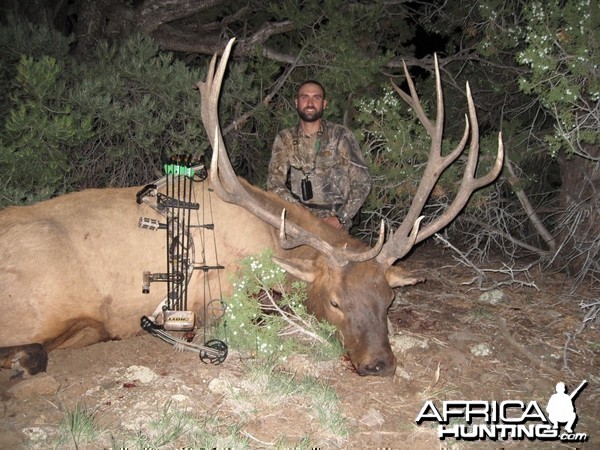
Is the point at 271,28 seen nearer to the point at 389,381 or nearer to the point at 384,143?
the point at 384,143

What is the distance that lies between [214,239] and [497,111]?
5415 mm

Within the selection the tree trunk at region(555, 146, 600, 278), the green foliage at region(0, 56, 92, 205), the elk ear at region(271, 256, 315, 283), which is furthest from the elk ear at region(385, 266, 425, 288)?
the green foliage at region(0, 56, 92, 205)

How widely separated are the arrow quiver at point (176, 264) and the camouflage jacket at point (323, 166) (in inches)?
74.2

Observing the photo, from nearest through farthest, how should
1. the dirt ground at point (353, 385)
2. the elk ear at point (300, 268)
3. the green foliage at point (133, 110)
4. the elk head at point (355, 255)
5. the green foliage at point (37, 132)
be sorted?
the dirt ground at point (353, 385), the elk head at point (355, 255), the elk ear at point (300, 268), the green foliage at point (37, 132), the green foliage at point (133, 110)

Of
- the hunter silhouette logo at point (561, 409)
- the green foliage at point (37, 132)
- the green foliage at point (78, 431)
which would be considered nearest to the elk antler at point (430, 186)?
the hunter silhouette logo at point (561, 409)

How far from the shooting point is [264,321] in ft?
13.4

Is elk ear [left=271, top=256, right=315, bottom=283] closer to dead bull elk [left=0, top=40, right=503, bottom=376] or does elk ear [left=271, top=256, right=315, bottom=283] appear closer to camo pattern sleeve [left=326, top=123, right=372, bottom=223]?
dead bull elk [left=0, top=40, right=503, bottom=376]

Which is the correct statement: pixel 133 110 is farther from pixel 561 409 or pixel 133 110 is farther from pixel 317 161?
pixel 561 409

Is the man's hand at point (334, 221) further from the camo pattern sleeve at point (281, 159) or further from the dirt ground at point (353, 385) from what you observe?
the dirt ground at point (353, 385)

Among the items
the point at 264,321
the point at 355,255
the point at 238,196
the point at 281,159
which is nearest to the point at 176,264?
the point at 238,196

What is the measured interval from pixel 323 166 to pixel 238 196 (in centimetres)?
205

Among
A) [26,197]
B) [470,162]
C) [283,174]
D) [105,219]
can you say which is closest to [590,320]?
[470,162]

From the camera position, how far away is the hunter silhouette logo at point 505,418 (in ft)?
9.90

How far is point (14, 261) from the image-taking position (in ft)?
11.7
